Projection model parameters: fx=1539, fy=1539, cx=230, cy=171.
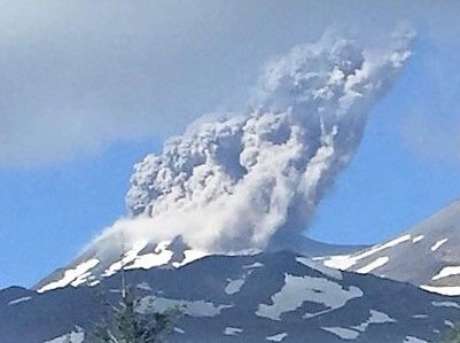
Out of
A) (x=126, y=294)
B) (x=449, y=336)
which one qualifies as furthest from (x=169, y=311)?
(x=449, y=336)

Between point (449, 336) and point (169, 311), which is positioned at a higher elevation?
point (449, 336)

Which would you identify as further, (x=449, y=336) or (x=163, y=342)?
(x=449, y=336)

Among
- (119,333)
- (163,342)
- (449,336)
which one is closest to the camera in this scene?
(119,333)

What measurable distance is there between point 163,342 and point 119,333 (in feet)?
8.87

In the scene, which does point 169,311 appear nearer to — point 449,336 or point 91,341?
point 91,341

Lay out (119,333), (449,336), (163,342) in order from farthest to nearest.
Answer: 1. (449,336)
2. (163,342)
3. (119,333)

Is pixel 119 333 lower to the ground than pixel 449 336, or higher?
lower

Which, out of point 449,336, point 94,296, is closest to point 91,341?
point 94,296

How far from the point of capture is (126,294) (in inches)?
1107

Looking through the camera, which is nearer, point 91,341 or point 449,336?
point 91,341

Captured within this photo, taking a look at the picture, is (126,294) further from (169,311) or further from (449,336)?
(449,336)

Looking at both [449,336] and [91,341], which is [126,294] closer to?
[91,341]

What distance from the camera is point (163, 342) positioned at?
99.1 ft

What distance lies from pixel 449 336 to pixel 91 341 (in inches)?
1817
